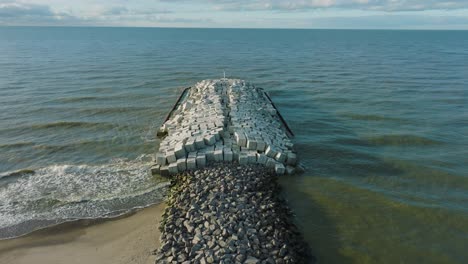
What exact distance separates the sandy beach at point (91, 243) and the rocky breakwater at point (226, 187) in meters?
0.63

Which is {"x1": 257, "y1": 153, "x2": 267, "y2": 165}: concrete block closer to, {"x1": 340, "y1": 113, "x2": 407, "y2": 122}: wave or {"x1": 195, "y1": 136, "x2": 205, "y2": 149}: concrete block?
{"x1": 195, "y1": 136, "x2": 205, "y2": 149}: concrete block

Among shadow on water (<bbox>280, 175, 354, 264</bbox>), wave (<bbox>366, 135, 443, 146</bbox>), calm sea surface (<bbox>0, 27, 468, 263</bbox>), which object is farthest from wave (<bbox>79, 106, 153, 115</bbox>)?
wave (<bbox>366, 135, 443, 146</bbox>)

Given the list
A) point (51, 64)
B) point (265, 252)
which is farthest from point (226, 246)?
point (51, 64)

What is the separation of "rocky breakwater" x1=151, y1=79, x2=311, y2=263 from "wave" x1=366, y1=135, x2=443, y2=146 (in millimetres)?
4597

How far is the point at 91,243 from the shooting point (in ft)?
32.4

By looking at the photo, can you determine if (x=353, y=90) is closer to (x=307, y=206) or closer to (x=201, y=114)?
(x=201, y=114)

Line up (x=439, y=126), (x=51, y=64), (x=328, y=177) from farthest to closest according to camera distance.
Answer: (x=51, y=64), (x=439, y=126), (x=328, y=177)

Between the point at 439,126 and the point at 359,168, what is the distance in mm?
8560

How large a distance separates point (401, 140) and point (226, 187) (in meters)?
10.7

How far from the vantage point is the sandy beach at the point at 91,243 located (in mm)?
9219

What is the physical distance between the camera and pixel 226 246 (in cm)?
834

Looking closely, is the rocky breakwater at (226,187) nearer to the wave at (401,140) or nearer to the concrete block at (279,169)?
the concrete block at (279,169)

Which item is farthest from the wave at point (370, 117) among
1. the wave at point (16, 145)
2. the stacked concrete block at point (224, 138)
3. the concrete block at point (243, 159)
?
the wave at point (16, 145)

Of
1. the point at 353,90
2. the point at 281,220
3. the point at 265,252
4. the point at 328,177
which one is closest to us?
the point at 265,252
